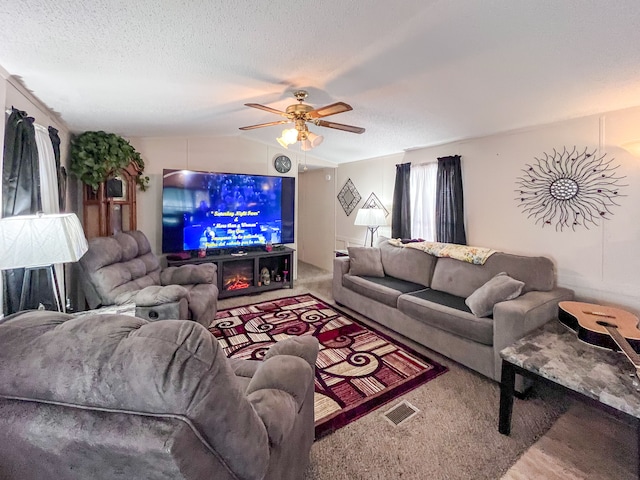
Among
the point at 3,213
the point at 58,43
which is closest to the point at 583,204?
the point at 58,43

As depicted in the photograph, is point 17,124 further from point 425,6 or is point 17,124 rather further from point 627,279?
point 627,279

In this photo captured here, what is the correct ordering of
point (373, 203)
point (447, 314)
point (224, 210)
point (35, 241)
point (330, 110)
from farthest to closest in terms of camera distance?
point (373, 203) < point (224, 210) < point (447, 314) < point (330, 110) < point (35, 241)

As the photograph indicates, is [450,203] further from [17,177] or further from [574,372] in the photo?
[17,177]

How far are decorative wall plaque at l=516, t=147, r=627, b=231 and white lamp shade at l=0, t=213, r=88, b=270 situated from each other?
12.4 feet

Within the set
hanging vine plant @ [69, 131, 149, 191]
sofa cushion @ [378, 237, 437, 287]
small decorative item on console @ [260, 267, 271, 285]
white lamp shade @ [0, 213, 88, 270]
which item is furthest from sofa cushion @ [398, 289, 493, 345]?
hanging vine plant @ [69, 131, 149, 191]

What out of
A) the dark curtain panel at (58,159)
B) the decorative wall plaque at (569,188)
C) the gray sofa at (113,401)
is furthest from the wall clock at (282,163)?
the gray sofa at (113,401)

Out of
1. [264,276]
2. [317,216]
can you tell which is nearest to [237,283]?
[264,276]

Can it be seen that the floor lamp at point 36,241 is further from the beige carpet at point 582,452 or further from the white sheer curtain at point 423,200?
the white sheer curtain at point 423,200

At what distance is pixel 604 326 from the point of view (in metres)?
1.98

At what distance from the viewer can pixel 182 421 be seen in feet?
2.15

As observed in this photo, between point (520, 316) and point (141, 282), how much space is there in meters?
3.33

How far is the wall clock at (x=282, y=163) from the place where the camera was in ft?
16.1

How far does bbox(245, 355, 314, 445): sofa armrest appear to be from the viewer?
1.03m

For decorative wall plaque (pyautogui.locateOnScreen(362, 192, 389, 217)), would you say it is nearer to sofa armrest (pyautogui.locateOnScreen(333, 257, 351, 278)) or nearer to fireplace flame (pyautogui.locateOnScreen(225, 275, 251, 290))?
sofa armrest (pyautogui.locateOnScreen(333, 257, 351, 278))
